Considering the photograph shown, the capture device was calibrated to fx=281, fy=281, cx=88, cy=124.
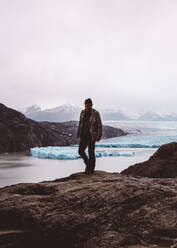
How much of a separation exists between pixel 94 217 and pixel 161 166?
16.8 feet

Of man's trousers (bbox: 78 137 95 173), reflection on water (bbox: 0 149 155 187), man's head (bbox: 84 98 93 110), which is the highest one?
man's head (bbox: 84 98 93 110)

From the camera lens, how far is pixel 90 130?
5.45m

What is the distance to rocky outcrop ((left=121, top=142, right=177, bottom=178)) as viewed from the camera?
8.21 metres

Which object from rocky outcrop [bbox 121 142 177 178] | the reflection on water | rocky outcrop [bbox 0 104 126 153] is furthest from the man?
rocky outcrop [bbox 0 104 126 153]

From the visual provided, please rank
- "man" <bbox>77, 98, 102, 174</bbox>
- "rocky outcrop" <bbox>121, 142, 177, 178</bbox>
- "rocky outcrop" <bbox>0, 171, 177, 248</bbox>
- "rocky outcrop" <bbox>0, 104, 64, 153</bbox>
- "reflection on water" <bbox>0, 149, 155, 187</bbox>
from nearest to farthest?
"rocky outcrop" <bbox>0, 171, 177, 248</bbox>
"man" <bbox>77, 98, 102, 174</bbox>
"rocky outcrop" <bbox>121, 142, 177, 178</bbox>
"reflection on water" <bbox>0, 149, 155, 187</bbox>
"rocky outcrop" <bbox>0, 104, 64, 153</bbox>

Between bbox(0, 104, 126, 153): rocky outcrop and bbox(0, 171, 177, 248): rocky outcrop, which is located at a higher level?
bbox(0, 104, 126, 153): rocky outcrop

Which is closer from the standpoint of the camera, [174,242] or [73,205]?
[174,242]

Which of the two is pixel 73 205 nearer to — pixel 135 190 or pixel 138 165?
pixel 135 190

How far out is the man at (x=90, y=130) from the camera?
5457mm

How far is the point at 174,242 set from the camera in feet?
10.7

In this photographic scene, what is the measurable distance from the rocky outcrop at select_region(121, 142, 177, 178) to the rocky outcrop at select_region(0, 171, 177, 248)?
388 centimetres

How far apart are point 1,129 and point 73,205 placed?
1896 centimetres

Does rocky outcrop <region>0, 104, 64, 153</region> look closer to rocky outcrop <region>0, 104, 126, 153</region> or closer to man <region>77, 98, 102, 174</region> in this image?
rocky outcrop <region>0, 104, 126, 153</region>

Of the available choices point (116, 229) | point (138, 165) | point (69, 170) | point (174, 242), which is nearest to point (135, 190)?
point (116, 229)
